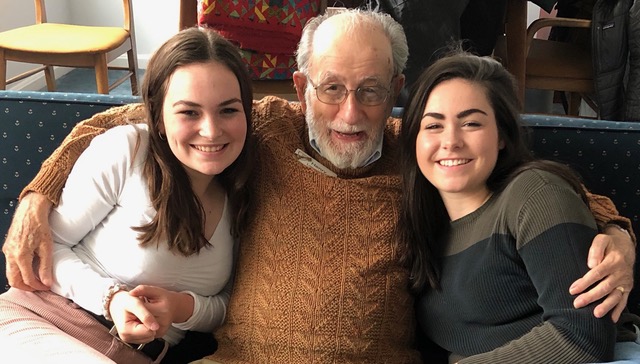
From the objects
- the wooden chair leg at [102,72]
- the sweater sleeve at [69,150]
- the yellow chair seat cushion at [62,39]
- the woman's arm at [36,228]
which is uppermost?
the sweater sleeve at [69,150]

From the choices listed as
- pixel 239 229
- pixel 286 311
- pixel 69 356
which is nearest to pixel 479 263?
pixel 286 311

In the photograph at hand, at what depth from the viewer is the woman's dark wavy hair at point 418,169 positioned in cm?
135

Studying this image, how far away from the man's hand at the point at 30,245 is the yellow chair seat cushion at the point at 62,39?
2186 millimetres

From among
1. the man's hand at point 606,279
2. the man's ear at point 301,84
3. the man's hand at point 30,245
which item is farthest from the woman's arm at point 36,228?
the man's hand at point 606,279

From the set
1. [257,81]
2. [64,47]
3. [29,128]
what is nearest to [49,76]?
[64,47]

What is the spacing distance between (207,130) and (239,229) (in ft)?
0.93

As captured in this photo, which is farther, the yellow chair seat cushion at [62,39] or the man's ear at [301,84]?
the yellow chair seat cushion at [62,39]

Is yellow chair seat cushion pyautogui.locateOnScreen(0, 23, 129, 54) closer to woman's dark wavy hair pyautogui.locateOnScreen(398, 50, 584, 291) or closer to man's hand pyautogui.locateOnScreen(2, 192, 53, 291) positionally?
man's hand pyautogui.locateOnScreen(2, 192, 53, 291)

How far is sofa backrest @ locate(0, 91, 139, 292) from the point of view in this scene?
1741mm

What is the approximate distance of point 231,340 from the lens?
1526 mm

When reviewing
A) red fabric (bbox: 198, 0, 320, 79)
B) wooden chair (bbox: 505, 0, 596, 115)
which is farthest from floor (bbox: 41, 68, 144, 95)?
wooden chair (bbox: 505, 0, 596, 115)

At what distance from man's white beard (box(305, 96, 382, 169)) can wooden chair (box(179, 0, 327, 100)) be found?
1089mm

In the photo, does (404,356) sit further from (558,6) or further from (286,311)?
(558,6)

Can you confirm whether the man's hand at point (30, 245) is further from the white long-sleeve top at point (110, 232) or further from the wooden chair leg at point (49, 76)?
the wooden chair leg at point (49, 76)
